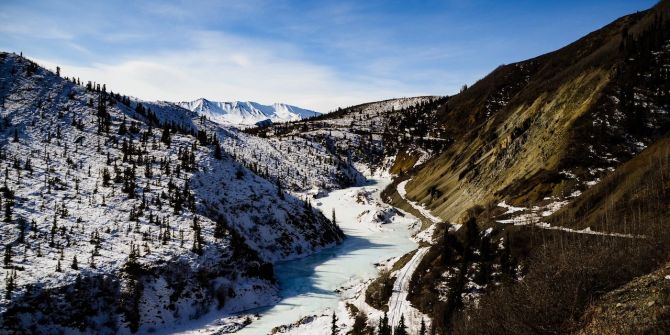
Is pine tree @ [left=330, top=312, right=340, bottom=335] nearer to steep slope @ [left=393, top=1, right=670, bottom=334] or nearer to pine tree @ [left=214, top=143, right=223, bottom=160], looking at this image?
steep slope @ [left=393, top=1, right=670, bottom=334]

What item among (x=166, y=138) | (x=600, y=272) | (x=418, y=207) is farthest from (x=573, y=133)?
(x=166, y=138)

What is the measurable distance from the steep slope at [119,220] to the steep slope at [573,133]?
28.6 metres

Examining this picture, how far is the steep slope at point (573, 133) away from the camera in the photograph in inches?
2216

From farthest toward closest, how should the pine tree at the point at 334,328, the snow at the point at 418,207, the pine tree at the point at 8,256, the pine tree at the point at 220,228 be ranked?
the snow at the point at 418,207 < the pine tree at the point at 220,228 < the pine tree at the point at 8,256 < the pine tree at the point at 334,328

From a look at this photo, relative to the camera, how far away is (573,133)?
61.1 meters

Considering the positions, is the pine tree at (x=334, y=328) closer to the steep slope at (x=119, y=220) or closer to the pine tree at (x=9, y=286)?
the steep slope at (x=119, y=220)

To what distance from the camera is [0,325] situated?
33.7 meters

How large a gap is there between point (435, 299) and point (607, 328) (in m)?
21.6

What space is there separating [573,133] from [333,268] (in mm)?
38935

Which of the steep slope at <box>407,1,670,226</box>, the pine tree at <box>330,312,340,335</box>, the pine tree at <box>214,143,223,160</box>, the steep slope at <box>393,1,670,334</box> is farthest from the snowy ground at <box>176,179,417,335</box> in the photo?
the pine tree at <box>214,143,223,160</box>

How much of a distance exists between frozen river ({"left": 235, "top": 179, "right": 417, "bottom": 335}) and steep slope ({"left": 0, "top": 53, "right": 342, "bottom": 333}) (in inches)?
114

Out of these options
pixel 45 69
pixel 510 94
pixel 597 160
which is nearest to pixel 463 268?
pixel 597 160

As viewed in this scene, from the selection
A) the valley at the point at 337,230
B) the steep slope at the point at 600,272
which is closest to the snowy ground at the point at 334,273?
the valley at the point at 337,230

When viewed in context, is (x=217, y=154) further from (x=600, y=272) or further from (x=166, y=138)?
(x=600, y=272)
